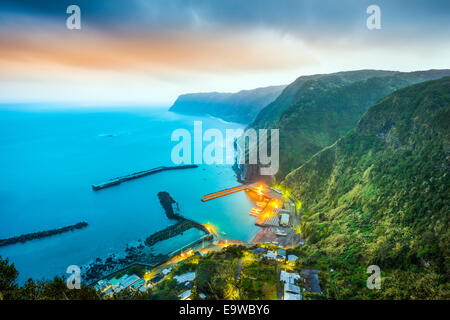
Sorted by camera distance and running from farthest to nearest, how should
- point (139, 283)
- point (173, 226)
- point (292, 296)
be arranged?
point (173, 226) → point (139, 283) → point (292, 296)

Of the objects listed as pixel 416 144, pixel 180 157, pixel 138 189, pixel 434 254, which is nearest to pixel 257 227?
pixel 434 254

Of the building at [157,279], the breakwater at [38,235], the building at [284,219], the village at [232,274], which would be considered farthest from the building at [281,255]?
the breakwater at [38,235]

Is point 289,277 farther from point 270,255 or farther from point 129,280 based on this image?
point 129,280

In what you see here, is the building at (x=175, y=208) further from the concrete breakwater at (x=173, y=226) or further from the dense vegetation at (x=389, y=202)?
the dense vegetation at (x=389, y=202)

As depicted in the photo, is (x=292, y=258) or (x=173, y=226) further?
(x=173, y=226)

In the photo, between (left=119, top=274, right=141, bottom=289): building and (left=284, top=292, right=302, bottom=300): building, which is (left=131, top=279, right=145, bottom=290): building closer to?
(left=119, top=274, right=141, bottom=289): building

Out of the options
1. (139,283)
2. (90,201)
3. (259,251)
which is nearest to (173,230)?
(139,283)
